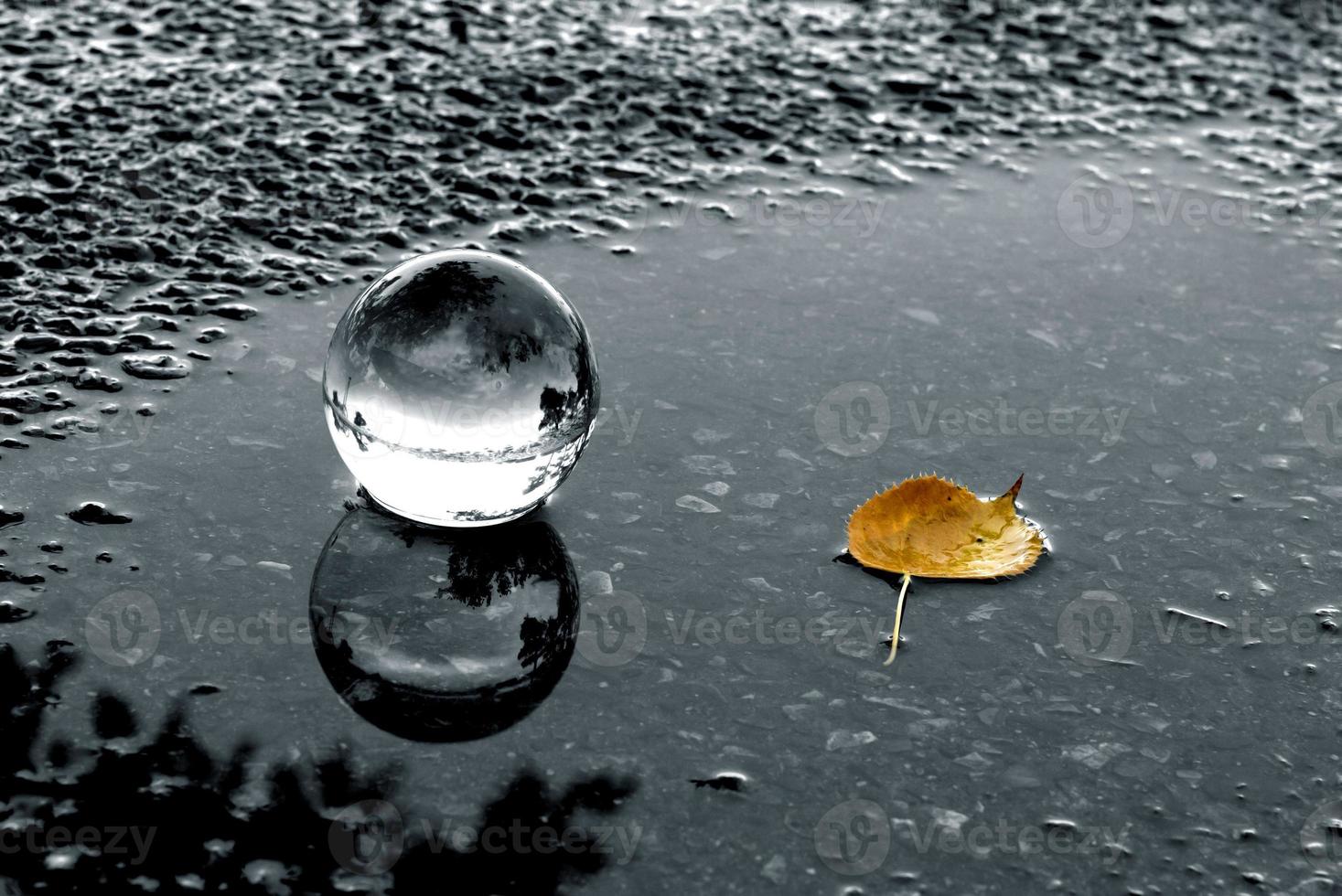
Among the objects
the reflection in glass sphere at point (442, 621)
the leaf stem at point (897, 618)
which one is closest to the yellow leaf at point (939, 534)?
the leaf stem at point (897, 618)

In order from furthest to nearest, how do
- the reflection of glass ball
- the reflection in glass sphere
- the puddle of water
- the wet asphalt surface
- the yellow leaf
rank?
the yellow leaf
the reflection of glass ball
the reflection in glass sphere
the puddle of water
the wet asphalt surface

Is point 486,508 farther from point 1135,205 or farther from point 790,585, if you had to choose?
point 1135,205

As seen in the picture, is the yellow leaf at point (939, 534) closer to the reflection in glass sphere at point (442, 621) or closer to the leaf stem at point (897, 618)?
the leaf stem at point (897, 618)

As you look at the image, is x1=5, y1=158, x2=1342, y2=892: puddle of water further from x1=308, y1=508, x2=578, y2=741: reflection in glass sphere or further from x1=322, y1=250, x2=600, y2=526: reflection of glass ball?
x1=322, y1=250, x2=600, y2=526: reflection of glass ball

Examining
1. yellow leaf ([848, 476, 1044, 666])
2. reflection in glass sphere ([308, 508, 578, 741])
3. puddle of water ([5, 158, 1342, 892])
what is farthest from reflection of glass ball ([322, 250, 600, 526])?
yellow leaf ([848, 476, 1044, 666])

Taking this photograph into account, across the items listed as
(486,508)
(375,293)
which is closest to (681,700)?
(486,508)
